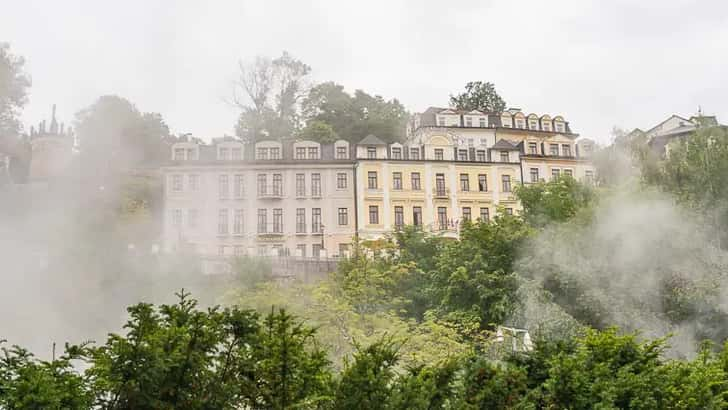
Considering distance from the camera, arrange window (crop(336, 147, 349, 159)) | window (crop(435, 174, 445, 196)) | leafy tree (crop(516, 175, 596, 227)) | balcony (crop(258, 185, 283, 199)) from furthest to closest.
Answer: window (crop(435, 174, 445, 196))
window (crop(336, 147, 349, 159))
balcony (crop(258, 185, 283, 199))
leafy tree (crop(516, 175, 596, 227))

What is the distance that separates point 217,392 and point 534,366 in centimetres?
204

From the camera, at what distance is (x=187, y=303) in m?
3.30

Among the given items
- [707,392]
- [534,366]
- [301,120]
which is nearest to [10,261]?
[534,366]

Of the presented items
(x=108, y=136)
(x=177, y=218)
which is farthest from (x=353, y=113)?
(x=108, y=136)

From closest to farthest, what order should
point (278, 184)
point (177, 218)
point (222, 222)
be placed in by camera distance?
point (177, 218)
point (222, 222)
point (278, 184)

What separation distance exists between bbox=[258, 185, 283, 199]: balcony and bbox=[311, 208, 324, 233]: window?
56.1 inches

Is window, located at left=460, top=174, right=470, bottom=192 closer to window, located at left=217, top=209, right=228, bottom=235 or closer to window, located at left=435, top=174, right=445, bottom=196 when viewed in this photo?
window, located at left=435, top=174, right=445, bottom=196

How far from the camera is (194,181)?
13766 millimetres

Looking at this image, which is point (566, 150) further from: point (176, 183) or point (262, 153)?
point (176, 183)

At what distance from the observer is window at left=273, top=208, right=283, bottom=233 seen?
64.0 feet

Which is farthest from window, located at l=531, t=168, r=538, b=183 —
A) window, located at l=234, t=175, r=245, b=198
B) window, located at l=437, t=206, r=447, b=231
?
window, located at l=234, t=175, r=245, b=198

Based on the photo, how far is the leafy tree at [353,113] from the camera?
3068 centimetres

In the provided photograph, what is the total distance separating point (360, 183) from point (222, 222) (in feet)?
24.5

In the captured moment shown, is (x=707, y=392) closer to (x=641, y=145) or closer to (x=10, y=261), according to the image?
(x=10, y=261)
